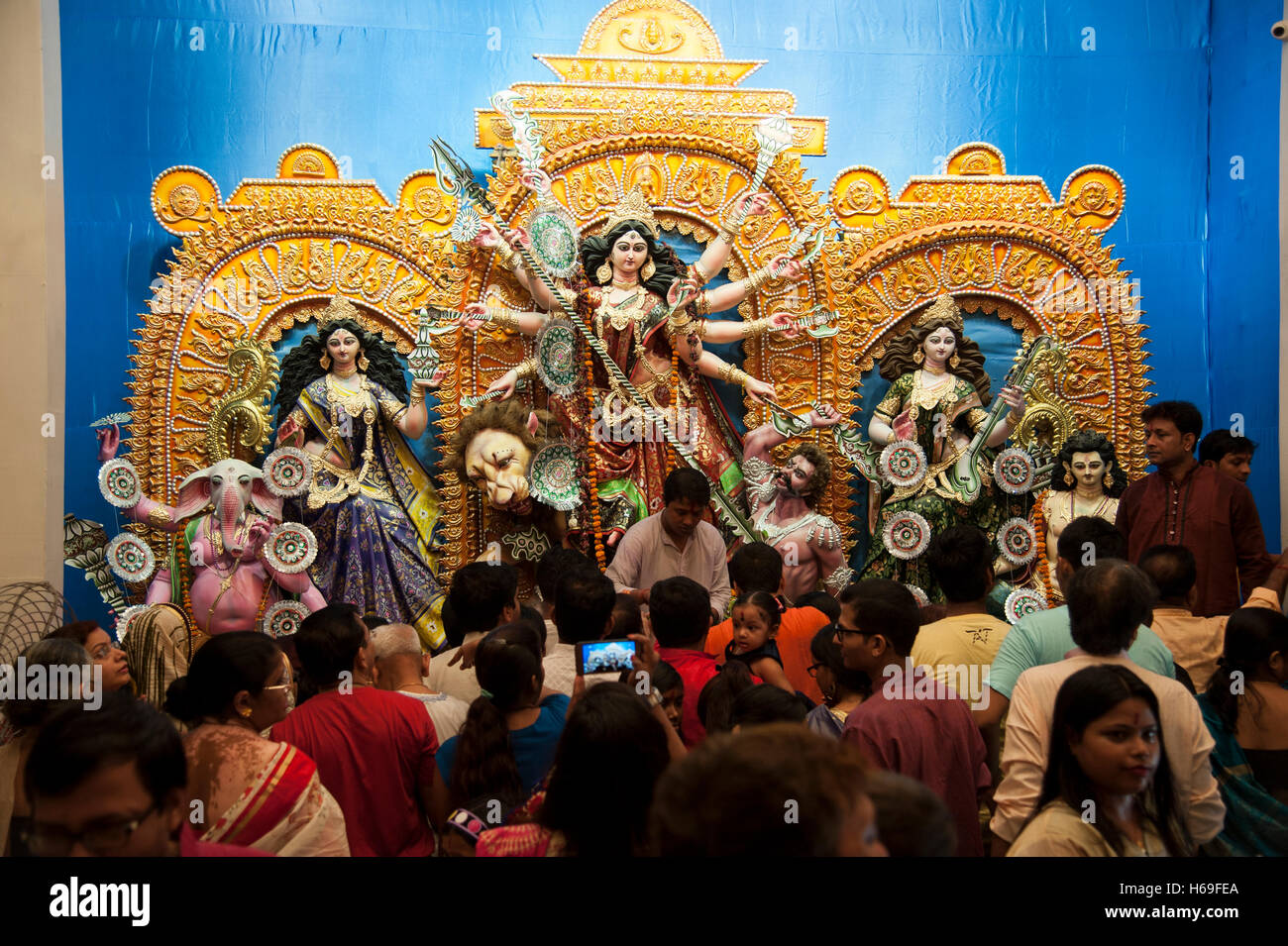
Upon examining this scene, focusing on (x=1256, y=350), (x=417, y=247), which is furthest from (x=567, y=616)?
(x=1256, y=350)

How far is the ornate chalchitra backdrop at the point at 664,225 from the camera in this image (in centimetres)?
790

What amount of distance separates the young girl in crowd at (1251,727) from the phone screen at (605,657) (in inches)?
65.7

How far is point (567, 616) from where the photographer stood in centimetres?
374

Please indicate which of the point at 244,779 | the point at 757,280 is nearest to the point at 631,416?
the point at 757,280

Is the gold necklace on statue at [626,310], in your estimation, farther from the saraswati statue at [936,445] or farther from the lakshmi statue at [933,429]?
the lakshmi statue at [933,429]

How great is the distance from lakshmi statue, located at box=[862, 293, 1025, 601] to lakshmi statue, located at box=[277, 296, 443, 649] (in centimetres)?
282

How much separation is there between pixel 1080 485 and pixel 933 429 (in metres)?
0.94

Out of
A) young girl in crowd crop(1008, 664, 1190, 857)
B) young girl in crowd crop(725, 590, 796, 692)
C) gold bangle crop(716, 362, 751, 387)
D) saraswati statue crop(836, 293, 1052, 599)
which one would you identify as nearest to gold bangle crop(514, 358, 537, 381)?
gold bangle crop(716, 362, 751, 387)

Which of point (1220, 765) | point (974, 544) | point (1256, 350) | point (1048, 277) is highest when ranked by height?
point (1048, 277)

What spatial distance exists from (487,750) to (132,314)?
247 inches

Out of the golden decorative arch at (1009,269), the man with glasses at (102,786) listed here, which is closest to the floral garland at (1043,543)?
the golden decorative arch at (1009,269)

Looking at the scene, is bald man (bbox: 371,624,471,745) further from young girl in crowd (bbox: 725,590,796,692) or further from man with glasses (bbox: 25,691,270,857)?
man with glasses (bbox: 25,691,270,857)
